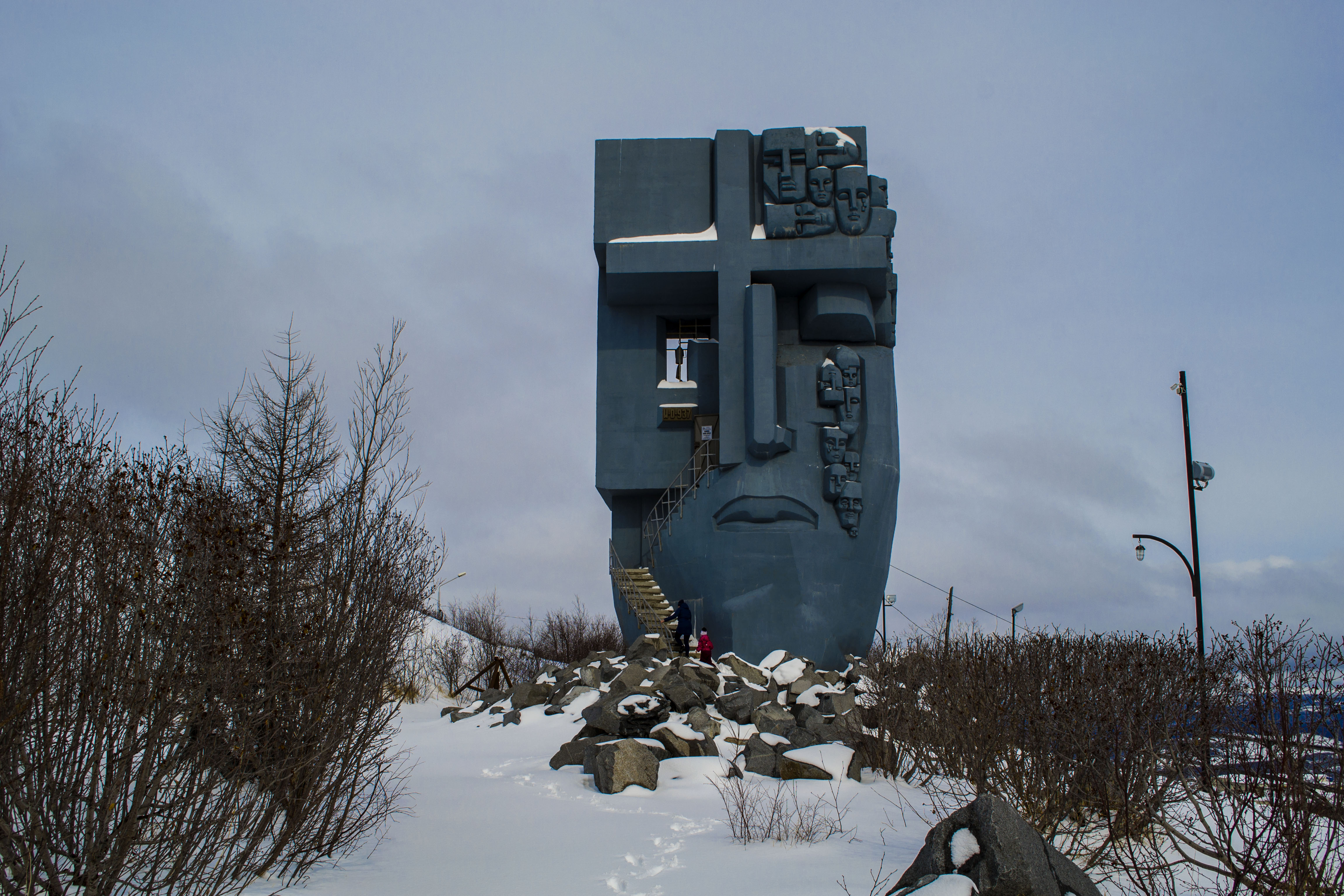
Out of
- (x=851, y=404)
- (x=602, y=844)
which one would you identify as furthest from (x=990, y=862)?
(x=851, y=404)

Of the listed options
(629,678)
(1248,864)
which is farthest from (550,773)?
Result: (1248,864)

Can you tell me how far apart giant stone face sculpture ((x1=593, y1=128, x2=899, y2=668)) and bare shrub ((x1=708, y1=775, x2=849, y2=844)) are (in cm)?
1314

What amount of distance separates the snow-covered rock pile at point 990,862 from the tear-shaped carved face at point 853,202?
2049 cm

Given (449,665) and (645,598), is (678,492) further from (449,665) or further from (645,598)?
(449,665)

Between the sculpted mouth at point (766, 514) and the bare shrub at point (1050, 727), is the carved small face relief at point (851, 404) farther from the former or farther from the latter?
the bare shrub at point (1050, 727)

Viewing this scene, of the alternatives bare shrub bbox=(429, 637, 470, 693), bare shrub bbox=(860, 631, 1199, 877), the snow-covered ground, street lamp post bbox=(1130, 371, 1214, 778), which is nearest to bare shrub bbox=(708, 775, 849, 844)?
the snow-covered ground

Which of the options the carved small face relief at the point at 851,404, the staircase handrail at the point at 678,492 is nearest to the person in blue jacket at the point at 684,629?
the staircase handrail at the point at 678,492

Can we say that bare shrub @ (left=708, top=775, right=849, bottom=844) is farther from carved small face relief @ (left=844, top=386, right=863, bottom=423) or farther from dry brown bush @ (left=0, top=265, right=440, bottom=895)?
carved small face relief @ (left=844, top=386, right=863, bottom=423)

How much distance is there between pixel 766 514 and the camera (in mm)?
23922

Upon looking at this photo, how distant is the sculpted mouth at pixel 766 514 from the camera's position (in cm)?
2397

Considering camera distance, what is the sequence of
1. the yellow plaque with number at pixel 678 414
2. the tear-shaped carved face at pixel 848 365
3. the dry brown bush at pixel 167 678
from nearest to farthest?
1. the dry brown bush at pixel 167 678
2. the tear-shaped carved face at pixel 848 365
3. the yellow plaque with number at pixel 678 414

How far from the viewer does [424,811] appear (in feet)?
34.3

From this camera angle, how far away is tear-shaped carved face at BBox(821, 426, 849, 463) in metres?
24.2

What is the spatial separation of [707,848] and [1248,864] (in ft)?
14.7
